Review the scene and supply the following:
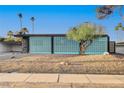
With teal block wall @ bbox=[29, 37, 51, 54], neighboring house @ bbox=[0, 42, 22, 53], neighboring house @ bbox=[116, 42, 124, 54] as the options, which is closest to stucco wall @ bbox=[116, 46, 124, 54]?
neighboring house @ bbox=[116, 42, 124, 54]

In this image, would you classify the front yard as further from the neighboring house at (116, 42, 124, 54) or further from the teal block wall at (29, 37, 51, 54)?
the neighboring house at (116, 42, 124, 54)

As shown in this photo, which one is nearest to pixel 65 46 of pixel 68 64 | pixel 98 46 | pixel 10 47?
pixel 68 64

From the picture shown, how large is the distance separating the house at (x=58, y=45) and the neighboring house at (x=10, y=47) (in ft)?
2.26

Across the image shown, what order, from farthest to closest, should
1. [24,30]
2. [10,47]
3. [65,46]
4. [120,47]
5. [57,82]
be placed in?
[10,47] < [65,46] < [24,30] < [120,47] < [57,82]

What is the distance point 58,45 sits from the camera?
1209cm

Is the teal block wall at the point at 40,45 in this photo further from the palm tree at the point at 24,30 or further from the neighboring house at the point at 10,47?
the neighboring house at the point at 10,47

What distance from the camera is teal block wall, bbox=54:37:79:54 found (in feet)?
38.8

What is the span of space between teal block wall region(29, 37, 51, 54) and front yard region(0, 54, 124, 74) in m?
0.19

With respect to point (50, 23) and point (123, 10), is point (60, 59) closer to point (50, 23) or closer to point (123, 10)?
point (50, 23)

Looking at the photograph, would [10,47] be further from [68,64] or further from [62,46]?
[68,64]

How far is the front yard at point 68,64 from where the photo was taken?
37.9ft

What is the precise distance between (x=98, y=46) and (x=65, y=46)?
49.3 inches

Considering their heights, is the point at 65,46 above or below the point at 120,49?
above
